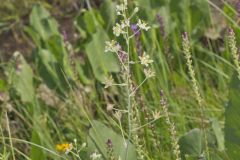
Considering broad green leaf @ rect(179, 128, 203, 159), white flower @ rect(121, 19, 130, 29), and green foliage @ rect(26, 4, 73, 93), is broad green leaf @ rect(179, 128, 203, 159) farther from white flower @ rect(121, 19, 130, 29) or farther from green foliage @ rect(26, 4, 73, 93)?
green foliage @ rect(26, 4, 73, 93)

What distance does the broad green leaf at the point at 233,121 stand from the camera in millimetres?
1516

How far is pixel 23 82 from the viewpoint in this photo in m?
2.69

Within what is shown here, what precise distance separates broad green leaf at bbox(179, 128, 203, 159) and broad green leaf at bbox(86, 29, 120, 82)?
921mm

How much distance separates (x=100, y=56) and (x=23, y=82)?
0.32 m

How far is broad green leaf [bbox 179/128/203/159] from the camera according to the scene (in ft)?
5.75

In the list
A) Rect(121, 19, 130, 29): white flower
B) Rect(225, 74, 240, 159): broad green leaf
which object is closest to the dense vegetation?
Rect(225, 74, 240, 159): broad green leaf

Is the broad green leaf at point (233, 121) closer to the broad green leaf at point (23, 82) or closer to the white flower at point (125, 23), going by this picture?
the white flower at point (125, 23)

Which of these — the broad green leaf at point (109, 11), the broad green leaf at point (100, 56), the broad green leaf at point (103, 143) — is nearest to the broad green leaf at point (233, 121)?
the broad green leaf at point (103, 143)

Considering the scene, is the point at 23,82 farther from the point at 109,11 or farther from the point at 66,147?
the point at 66,147

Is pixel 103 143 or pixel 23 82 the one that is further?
pixel 23 82

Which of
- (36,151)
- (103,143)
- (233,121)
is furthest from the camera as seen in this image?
(36,151)

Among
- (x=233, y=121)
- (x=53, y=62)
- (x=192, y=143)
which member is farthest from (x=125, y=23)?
(x=53, y=62)

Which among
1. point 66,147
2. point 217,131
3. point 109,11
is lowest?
point 217,131

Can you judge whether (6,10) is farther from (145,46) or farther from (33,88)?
(145,46)
